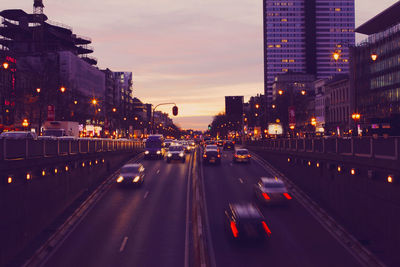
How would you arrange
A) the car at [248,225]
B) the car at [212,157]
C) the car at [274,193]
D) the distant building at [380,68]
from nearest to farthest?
the car at [248,225] < the car at [274,193] < the car at [212,157] < the distant building at [380,68]

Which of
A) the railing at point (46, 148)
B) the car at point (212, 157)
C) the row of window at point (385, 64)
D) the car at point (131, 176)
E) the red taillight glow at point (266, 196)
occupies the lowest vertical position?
the red taillight glow at point (266, 196)

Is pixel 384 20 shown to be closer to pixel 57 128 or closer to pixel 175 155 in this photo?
pixel 175 155

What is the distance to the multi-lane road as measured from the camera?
929 inches

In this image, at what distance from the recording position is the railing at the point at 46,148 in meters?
23.7

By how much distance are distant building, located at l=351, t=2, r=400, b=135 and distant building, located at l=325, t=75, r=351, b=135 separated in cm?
836

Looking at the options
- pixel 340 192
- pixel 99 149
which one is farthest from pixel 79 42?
pixel 340 192

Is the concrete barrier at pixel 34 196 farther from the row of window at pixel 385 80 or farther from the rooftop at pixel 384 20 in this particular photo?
the rooftop at pixel 384 20

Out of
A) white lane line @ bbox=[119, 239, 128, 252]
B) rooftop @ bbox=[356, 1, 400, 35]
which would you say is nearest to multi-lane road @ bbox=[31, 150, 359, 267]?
white lane line @ bbox=[119, 239, 128, 252]

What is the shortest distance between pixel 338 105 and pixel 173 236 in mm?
98022

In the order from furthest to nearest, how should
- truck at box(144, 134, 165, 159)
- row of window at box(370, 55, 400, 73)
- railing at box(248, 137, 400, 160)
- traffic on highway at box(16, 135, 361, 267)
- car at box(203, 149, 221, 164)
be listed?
row of window at box(370, 55, 400, 73) → truck at box(144, 134, 165, 159) → car at box(203, 149, 221, 164) → traffic on highway at box(16, 135, 361, 267) → railing at box(248, 137, 400, 160)

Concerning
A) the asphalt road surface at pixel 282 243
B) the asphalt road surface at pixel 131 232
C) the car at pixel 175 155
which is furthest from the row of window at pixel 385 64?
the asphalt road surface at pixel 131 232

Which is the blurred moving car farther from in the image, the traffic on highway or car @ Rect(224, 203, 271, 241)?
car @ Rect(224, 203, 271, 241)

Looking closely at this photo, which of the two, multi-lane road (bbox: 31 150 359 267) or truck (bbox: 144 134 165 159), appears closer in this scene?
multi-lane road (bbox: 31 150 359 267)

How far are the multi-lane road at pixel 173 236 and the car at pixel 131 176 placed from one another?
75 cm
